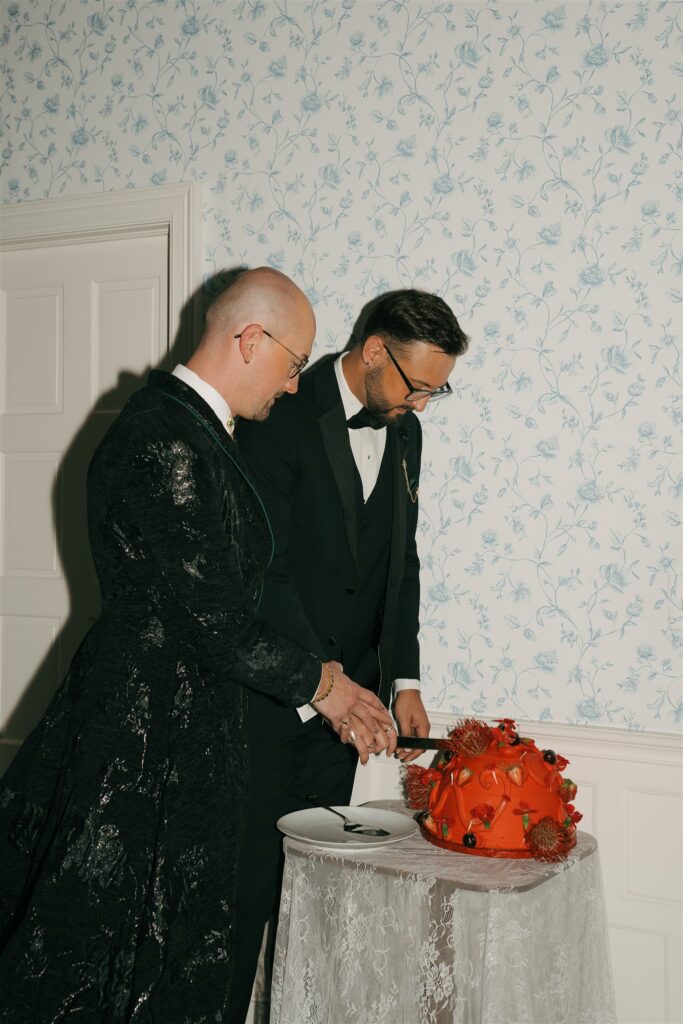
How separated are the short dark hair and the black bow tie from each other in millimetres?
175

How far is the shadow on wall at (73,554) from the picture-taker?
322 centimetres

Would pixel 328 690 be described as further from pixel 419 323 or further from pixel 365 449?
pixel 419 323

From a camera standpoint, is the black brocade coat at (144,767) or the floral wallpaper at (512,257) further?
the floral wallpaper at (512,257)

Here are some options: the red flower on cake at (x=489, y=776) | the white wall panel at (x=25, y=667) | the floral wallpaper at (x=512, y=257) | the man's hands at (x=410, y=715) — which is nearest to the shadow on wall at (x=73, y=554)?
the white wall panel at (x=25, y=667)

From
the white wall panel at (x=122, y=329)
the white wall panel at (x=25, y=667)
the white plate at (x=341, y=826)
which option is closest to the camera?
the white plate at (x=341, y=826)

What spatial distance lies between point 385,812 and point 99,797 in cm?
80

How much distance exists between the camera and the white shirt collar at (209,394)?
5.96 ft

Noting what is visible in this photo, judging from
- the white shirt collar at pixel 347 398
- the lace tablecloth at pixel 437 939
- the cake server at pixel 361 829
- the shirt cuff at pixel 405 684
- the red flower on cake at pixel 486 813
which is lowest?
the lace tablecloth at pixel 437 939

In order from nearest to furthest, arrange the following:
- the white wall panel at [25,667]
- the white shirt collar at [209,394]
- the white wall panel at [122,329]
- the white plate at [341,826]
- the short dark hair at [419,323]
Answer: the white shirt collar at [209,394] < the white plate at [341,826] < the short dark hair at [419,323] < the white wall panel at [122,329] < the white wall panel at [25,667]

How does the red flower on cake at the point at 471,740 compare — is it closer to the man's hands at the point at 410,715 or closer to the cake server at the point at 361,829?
the cake server at the point at 361,829

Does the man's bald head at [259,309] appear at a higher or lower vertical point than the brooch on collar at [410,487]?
higher

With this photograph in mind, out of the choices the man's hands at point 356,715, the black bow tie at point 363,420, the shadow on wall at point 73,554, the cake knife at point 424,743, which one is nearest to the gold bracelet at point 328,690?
the man's hands at point 356,715

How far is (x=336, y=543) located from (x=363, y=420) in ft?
0.95

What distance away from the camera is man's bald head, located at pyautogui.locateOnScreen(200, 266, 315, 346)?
1.87m
